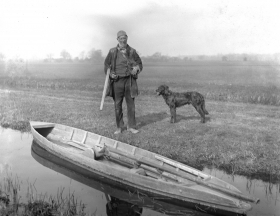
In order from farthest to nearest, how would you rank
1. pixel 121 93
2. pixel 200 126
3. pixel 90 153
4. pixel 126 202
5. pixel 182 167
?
pixel 200 126, pixel 121 93, pixel 90 153, pixel 182 167, pixel 126 202

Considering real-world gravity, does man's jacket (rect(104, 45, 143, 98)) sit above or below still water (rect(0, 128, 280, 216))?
above

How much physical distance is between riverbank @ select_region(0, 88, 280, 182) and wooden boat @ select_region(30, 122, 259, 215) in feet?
4.30

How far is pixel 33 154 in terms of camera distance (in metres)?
10.5

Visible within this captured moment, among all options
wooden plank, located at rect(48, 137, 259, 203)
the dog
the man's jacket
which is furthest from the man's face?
wooden plank, located at rect(48, 137, 259, 203)

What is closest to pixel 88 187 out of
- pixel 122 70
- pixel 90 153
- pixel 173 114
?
pixel 90 153

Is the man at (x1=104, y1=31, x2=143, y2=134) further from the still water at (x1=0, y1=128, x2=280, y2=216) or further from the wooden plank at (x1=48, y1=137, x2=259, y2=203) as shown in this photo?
the still water at (x1=0, y1=128, x2=280, y2=216)

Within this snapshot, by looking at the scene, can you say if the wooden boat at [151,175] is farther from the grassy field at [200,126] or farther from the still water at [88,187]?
the grassy field at [200,126]

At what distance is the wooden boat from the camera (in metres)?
6.38

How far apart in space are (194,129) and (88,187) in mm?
4839

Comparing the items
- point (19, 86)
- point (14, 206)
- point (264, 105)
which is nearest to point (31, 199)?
point (14, 206)

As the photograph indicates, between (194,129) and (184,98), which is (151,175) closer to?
(194,129)

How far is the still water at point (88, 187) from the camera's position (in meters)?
6.77

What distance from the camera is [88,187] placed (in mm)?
7938

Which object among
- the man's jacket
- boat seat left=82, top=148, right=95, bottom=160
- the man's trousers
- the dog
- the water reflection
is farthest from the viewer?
the dog
